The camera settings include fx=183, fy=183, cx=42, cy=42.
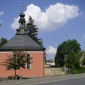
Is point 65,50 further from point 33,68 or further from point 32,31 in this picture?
point 33,68

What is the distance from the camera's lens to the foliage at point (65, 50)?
74.6 metres

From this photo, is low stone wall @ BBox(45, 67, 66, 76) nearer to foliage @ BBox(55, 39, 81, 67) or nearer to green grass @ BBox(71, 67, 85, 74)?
green grass @ BBox(71, 67, 85, 74)

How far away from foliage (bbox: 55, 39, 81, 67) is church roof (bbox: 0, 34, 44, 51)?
40395 millimetres

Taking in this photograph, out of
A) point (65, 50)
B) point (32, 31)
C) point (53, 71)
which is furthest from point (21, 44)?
point (65, 50)

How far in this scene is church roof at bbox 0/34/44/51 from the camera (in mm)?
33406

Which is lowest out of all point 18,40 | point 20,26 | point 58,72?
point 58,72

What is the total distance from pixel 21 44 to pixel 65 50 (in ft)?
141

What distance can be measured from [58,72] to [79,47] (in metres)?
41.7

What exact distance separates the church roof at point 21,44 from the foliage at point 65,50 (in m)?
40.4

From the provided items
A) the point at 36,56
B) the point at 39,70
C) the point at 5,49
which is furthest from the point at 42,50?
the point at 5,49

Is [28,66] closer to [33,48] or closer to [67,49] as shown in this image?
[33,48]

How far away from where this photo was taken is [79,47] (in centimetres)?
7431

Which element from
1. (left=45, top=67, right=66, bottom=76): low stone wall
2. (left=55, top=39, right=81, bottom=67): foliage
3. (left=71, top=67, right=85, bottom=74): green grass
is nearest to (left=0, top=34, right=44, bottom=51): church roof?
(left=45, top=67, right=66, bottom=76): low stone wall

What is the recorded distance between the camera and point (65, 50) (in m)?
75.3
